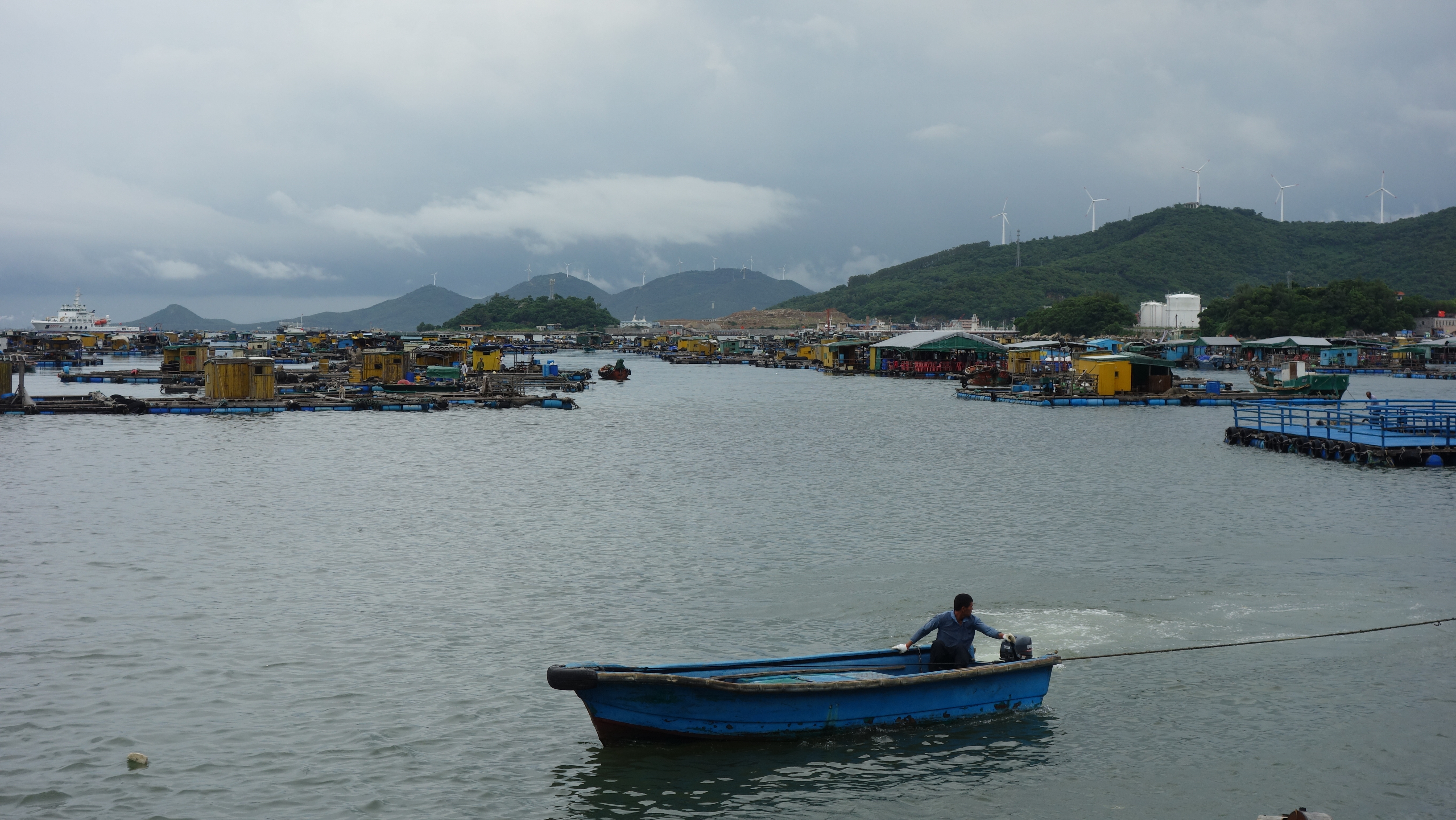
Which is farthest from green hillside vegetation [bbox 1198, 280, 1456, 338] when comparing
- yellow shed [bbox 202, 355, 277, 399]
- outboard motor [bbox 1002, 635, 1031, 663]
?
outboard motor [bbox 1002, 635, 1031, 663]

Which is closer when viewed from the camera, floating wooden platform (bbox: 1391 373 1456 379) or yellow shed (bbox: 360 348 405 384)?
yellow shed (bbox: 360 348 405 384)

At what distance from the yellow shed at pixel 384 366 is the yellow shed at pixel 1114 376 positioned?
179 ft

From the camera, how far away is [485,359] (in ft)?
359

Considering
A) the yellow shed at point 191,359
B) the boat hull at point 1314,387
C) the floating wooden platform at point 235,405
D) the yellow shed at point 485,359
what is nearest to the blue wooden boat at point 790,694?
the floating wooden platform at point 235,405

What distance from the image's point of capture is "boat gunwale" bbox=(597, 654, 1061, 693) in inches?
547

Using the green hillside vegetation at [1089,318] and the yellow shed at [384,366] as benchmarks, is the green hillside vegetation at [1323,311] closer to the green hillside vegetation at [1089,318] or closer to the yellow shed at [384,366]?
the green hillside vegetation at [1089,318]

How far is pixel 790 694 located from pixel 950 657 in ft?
9.28

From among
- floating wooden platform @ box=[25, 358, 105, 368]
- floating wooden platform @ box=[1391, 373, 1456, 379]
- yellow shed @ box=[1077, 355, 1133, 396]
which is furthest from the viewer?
floating wooden platform @ box=[25, 358, 105, 368]

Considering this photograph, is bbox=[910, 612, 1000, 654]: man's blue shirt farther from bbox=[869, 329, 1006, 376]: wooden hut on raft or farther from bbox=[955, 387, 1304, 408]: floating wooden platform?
bbox=[869, 329, 1006, 376]: wooden hut on raft

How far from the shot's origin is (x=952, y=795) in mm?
13695

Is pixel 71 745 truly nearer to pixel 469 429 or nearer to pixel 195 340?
pixel 469 429

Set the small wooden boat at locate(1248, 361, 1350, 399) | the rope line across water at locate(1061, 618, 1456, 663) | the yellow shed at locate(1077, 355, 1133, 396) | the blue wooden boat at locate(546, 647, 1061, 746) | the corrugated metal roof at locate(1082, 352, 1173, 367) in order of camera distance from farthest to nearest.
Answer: the corrugated metal roof at locate(1082, 352, 1173, 367), the yellow shed at locate(1077, 355, 1133, 396), the small wooden boat at locate(1248, 361, 1350, 399), the rope line across water at locate(1061, 618, 1456, 663), the blue wooden boat at locate(546, 647, 1061, 746)

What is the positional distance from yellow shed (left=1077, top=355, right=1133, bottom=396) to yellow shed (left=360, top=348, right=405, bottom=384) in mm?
54453

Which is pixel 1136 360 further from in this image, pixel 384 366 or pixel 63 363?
pixel 63 363
